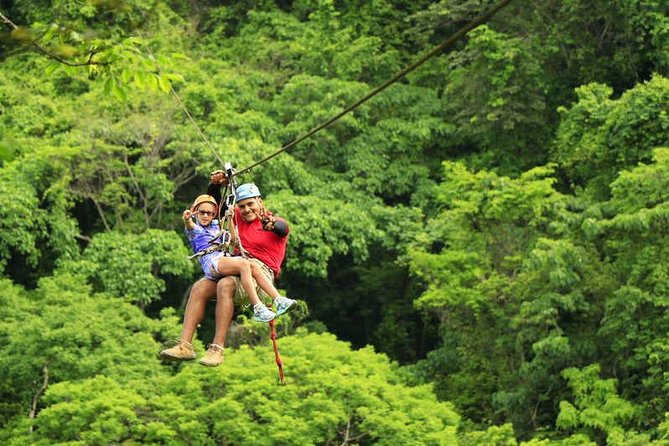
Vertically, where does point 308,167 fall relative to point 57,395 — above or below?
above

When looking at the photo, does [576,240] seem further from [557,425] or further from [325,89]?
[325,89]

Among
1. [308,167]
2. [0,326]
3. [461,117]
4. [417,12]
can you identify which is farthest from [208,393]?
[417,12]

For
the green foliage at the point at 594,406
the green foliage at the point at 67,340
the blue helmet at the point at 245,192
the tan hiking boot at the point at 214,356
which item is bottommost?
the green foliage at the point at 594,406

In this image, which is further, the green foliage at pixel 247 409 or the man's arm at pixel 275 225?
the green foliage at pixel 247 409

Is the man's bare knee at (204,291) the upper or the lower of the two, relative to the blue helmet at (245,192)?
lower

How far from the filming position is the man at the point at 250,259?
673 centimetres

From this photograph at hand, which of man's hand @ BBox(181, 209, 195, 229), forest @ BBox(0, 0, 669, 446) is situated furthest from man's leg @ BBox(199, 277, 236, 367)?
forest @ BBox(0, 0, 669, 446)

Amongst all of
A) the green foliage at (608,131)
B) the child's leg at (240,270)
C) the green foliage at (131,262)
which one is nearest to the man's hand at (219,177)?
the child's leg at (240,270)

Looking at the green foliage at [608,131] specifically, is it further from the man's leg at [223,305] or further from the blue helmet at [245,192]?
the man's leg at [223,305]

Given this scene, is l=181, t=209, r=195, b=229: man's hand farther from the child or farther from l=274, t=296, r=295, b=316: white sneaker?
l=274, t=296, r=295, b=316: white sneaker

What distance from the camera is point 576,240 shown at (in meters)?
17.3

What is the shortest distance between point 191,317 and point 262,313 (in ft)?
1.77

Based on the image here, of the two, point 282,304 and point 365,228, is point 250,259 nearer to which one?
point 282,304

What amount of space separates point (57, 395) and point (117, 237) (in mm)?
3268
